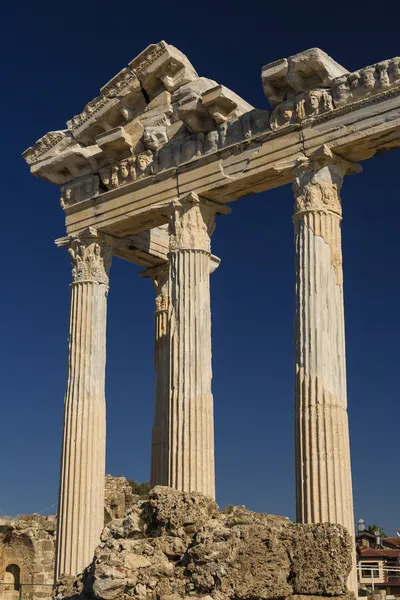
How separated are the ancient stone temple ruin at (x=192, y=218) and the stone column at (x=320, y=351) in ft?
0.09

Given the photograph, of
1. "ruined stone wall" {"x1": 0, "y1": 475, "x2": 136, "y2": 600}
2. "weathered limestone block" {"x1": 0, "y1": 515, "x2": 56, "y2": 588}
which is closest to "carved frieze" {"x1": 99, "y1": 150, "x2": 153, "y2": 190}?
"ruined stone wall" {"x1": 0, "y1": 475, "x2": 136, "y2": 600}

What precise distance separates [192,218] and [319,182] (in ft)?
11.9

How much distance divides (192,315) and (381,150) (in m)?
5.57

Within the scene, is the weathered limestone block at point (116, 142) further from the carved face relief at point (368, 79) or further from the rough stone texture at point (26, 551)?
the rough stone texture at point (26, 551)

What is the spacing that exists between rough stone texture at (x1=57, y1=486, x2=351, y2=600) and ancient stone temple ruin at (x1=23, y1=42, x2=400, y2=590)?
6986 millimetres

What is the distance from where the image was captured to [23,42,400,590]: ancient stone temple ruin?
1883 centimetres

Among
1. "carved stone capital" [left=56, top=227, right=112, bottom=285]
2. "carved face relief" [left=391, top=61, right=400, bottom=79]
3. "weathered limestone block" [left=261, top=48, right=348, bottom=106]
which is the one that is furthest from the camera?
"carved stone capital" [left=56, top=227, right=112, bottom=285]

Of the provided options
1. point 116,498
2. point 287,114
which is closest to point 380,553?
point 116,498

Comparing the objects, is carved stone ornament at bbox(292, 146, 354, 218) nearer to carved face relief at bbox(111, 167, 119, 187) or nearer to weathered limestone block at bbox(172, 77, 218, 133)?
weathered limestone block at bbox(172, 77, 218, 133)

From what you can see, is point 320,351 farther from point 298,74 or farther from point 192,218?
point 298,74

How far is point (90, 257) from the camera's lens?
965 inches

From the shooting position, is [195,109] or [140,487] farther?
[140,487]

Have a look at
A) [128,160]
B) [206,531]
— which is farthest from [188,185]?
[206,531]

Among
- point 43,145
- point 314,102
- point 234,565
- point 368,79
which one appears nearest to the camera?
point 234,565
